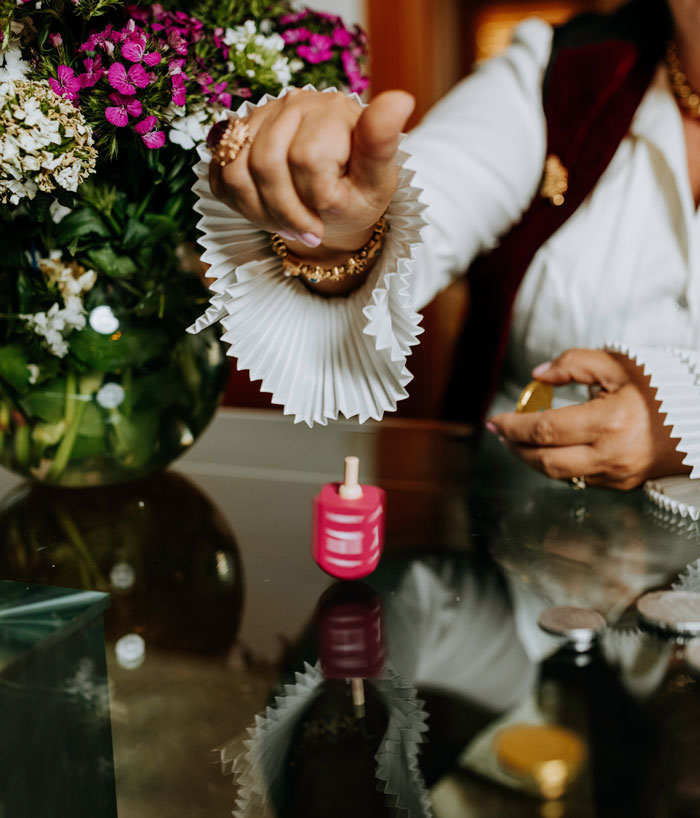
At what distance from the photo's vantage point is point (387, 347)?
0.41 m

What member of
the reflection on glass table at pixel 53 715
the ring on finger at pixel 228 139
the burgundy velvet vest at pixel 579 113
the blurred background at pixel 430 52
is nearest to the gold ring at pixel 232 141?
the ring on finger at pixel 228 139

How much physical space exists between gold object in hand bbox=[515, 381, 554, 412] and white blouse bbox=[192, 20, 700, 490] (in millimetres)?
55

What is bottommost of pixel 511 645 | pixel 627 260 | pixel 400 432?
pixel 400 432

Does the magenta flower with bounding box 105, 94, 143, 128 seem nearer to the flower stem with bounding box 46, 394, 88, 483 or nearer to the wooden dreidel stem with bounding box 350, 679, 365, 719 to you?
the flower stem with bounding box 46, 394, 88, 483

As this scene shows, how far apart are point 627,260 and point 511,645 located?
0.41 meters

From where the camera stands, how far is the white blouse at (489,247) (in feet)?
1.39

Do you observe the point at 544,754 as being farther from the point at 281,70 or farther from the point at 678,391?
the point at 281,70

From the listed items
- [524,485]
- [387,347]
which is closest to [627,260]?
[524,485]

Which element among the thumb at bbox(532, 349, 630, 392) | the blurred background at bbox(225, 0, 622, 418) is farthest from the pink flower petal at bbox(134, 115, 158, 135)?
the blurred background at bbox(225, 0, 622, 418)

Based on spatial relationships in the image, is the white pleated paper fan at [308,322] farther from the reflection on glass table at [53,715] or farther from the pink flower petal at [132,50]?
the reflection on glass table at [53,715]

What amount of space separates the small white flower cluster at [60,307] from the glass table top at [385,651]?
135mm

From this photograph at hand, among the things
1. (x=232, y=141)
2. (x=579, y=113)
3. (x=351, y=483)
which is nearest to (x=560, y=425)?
(x=351, y=483)

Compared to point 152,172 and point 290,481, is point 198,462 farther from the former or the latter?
point 152,172

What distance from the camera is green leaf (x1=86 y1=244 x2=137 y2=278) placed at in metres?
0.46
